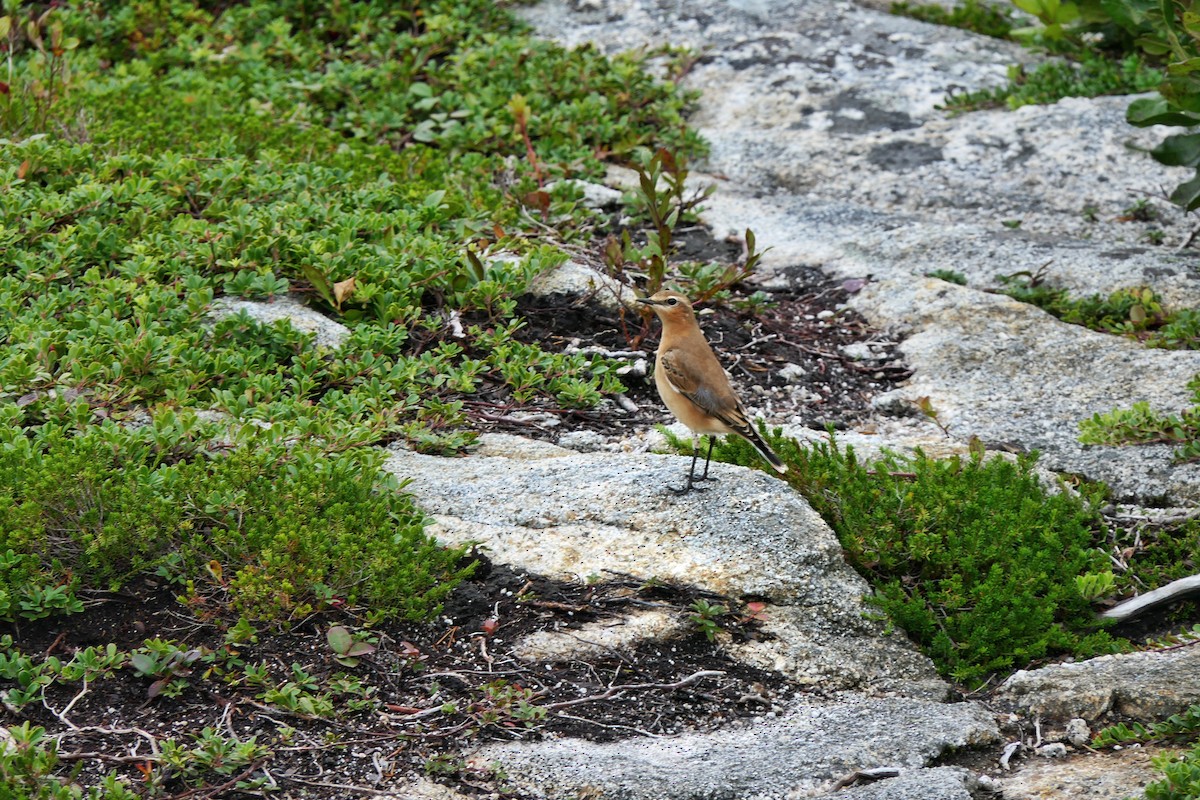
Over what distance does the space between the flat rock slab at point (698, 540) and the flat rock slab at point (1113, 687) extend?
356mm

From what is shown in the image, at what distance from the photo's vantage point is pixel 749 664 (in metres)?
5.12

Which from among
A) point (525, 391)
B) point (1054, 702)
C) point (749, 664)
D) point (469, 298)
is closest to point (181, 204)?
point (469, 298)

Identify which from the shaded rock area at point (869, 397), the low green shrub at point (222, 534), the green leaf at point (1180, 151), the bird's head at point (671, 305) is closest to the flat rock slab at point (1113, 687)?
the shaded rock area at point (869, 397)

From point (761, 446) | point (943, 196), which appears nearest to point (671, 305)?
point (761, 446)

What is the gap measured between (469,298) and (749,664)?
3389 millimetres

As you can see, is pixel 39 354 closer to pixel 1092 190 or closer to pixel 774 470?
pixel 774 470

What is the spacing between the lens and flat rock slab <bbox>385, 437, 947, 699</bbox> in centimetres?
525

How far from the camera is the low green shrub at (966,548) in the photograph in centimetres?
540

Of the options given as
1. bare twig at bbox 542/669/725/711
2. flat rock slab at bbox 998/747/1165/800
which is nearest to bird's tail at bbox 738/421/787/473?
bare twig at bbox 542/669/725/711

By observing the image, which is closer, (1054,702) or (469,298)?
(1054,702)

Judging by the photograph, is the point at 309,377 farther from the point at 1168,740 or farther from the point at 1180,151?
the point at 1180,151

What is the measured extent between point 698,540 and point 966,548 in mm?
1254

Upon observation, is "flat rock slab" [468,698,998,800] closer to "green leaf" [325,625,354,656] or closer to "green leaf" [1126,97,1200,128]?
"green leaf" [325,625,354,656]

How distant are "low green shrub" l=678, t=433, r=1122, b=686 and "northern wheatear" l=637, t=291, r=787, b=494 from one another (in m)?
0.37
